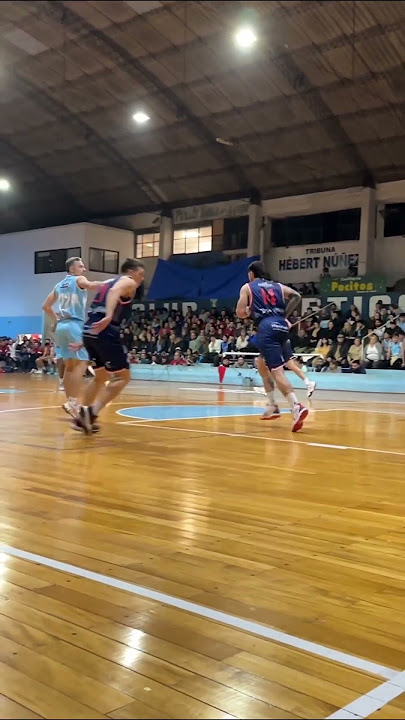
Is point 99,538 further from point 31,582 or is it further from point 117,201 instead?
point 117,201

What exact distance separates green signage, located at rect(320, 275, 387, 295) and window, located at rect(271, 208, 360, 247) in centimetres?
267

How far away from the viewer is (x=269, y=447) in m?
5.39

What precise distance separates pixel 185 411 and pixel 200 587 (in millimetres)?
6381

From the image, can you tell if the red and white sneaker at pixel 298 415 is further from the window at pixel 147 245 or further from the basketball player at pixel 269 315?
the window at pixel 147 245

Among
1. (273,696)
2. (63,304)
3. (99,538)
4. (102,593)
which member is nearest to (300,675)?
(273,696)

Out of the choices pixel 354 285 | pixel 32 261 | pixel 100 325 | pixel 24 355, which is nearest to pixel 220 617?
pixel 100 325

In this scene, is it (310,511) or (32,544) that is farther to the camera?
(310,511)

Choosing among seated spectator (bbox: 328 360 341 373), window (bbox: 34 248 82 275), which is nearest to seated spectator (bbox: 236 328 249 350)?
seated spectator (bbox: 328 360 341 373)

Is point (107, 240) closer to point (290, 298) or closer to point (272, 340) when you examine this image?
point (290, 298)

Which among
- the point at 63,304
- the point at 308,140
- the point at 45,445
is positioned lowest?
the point at 45,445

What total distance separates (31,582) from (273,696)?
0.97 metres

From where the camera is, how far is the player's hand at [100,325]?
565 centimetres

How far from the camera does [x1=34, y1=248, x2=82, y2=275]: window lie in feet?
90.0

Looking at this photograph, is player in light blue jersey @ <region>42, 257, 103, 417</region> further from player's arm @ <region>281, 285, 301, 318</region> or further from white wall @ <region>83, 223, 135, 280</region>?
white wall @ <region>83, 223, 135, 280</region>
